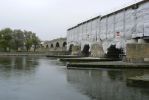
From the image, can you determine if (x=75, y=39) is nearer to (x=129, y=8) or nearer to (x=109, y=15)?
(x=109, y=15)

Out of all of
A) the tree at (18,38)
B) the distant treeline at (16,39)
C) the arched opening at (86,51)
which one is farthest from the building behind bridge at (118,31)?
the tree at (18,38)

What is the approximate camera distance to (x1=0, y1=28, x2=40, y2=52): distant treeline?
357 ft

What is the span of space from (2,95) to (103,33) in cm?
4150

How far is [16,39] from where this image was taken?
115m

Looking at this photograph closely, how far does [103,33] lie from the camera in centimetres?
5575

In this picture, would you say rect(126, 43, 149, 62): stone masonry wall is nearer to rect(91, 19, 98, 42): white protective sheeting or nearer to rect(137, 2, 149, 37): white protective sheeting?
rect(137, 2, 149, 37): white protective sheeting

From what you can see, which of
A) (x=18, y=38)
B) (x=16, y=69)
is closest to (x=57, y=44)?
(x=18, y=38)

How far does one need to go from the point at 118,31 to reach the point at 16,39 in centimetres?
7232

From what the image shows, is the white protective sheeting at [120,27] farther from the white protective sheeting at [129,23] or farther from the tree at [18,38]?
the tree at [18,38]

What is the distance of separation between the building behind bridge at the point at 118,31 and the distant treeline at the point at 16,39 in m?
41.5

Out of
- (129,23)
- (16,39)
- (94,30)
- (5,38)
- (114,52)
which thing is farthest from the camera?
(16,39)

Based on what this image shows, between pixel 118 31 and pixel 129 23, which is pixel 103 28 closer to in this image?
pixel 118 31

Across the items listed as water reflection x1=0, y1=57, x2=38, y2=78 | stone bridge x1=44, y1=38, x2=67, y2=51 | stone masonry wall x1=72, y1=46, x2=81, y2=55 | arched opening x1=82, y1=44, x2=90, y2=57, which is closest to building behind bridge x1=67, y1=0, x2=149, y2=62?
arched opening x1=82, y1=44, x2=90, y2=57

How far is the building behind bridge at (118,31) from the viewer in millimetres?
39688
